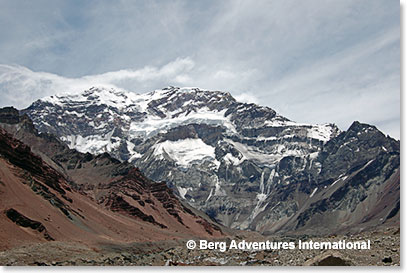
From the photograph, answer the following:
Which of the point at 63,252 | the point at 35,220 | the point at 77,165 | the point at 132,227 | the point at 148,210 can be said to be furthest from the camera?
the point at 77,165

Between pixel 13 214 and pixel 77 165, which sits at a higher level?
pixel 77 165

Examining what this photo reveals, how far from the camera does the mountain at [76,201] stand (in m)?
59.3

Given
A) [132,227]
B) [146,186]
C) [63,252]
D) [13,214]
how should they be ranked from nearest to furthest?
[63,252], [13,214], [132,227], [146,186]

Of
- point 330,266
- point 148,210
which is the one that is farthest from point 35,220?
point 148,210

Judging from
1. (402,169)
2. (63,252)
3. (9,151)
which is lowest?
(63,252)

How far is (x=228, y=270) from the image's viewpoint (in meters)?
25.6

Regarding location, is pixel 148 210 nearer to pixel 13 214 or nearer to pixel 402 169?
pixel 13 214

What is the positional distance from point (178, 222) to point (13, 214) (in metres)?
100

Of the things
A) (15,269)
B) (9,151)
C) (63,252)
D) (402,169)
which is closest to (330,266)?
(402,169)

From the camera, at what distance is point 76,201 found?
326ft

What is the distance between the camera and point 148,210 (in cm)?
14525

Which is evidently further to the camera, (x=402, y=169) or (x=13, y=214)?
(x=13, y=214)

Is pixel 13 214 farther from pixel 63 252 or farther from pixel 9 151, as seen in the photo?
pixel 9 151

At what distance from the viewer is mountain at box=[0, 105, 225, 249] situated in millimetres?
59281
